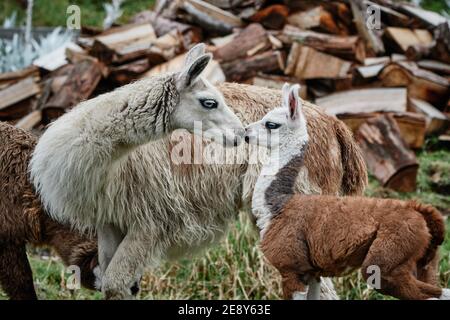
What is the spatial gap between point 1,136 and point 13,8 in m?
10.1

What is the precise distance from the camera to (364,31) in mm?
9625

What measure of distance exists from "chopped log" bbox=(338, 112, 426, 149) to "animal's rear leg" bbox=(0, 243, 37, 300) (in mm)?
4257

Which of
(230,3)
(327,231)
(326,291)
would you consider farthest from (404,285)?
(230,3)

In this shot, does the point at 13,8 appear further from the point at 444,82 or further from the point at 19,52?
the point at 444,82

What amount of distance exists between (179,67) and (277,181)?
4433 mm

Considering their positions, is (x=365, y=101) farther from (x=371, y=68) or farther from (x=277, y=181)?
(x=277, y=181)

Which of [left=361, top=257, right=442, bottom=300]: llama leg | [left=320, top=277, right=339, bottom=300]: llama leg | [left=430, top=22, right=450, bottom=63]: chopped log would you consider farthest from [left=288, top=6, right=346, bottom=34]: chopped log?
[left=361, top=257, right=442, bottom=300]: llama leg

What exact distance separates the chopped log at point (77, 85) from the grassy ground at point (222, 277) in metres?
1.71

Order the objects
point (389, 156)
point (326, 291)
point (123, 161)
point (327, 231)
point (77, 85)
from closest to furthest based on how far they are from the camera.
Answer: point (327, 231), point (123, 161), point (326, 291), point (389, 156), point (77, 85)

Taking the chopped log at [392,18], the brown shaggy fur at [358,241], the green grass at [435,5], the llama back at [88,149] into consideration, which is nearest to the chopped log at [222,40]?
the chopped log at [392,18]

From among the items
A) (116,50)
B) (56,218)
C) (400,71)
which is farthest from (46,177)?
(400,71)

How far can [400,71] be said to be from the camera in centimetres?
911

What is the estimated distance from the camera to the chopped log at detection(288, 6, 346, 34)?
9383 millimetres

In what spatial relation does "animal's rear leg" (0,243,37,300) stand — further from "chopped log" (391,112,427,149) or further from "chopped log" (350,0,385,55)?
"chopped log" (350,0,385,55)
